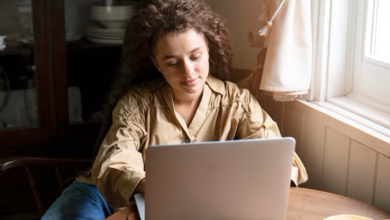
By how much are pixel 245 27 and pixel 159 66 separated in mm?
666

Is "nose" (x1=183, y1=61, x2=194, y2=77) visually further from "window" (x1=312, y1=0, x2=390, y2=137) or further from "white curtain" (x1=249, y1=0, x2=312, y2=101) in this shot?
"window" (x1=312, y1=0, x2=390, y2=137)

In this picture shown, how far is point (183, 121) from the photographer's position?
1.73 meters

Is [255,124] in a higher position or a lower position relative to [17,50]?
lower

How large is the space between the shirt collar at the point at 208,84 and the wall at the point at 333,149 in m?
0.30

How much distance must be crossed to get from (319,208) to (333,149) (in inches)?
13.5

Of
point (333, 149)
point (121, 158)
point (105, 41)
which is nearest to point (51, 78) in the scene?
point (105, 41)

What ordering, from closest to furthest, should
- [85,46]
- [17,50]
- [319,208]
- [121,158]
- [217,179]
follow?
1. [217,179]
2. [319,208]
3. [121,158]
4. [17,50]
5. [85,46]

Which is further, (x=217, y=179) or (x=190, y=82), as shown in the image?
(x=190, y=82)

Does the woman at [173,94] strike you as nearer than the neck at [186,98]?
Yes

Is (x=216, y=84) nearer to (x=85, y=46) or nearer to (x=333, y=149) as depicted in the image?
(x=333, y=149)

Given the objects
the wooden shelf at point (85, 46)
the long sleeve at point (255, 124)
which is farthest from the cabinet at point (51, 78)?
the long sleeve at point (255, 124)

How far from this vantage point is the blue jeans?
65.4 inches

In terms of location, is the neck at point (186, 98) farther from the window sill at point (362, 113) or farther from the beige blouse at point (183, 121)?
the window sill at point (362, 113)

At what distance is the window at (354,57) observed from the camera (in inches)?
65.2
